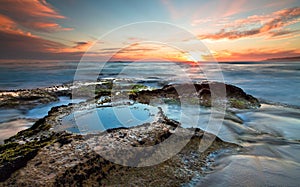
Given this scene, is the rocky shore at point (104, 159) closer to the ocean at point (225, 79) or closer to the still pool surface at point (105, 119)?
A: the still pool surface at point (105, 119)

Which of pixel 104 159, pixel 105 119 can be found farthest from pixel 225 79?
pixel 104 159

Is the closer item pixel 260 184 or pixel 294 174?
pixel 260 184

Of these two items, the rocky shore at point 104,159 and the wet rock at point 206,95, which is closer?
the rocky shore at point 104,159

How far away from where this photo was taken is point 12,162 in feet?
8.51

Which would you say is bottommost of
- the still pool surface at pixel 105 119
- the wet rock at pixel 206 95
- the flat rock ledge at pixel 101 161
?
the flat rock ledge at pixel 101 161

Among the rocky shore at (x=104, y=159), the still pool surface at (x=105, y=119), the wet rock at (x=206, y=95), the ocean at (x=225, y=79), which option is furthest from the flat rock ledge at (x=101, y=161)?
the ocean at (x=225, y=79)

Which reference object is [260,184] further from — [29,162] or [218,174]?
[29,162]

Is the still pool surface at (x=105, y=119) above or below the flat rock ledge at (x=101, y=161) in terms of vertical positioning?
above

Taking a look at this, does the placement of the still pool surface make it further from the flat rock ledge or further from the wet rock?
the wet rock

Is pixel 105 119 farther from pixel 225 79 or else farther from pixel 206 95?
pixel 225 79

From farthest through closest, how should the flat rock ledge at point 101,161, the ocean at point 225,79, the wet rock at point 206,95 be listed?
1. the ocean at point 225,79
2. the wet rock at point 206,95
3. the flat rock ledge at point 101,161

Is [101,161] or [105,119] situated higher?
[105,119]

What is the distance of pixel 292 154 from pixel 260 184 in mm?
1734

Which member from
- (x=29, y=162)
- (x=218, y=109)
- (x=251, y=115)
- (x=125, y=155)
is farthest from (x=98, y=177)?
(x=251, y=115)
